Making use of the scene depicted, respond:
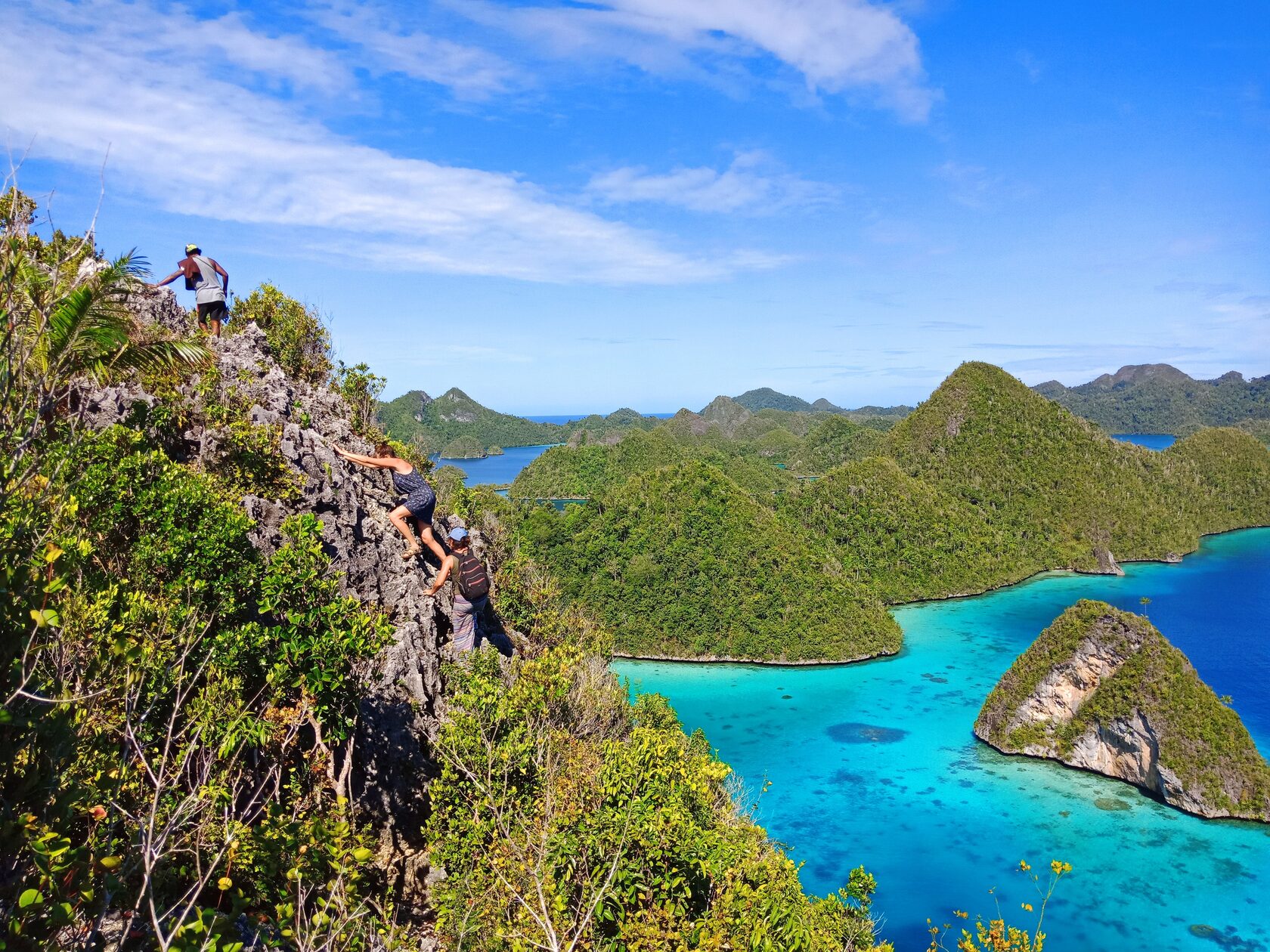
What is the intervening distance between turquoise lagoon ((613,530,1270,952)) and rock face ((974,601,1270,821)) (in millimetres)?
1074

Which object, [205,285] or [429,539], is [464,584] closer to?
[429,539]

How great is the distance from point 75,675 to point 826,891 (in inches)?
1174

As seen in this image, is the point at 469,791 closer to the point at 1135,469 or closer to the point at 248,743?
the point at 248,743

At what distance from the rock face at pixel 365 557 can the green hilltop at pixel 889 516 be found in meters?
47.9

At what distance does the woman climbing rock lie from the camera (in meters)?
12.5

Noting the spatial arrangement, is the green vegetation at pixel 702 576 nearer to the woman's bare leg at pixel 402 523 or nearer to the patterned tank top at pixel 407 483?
the woman's bare leg at pixel 402 523

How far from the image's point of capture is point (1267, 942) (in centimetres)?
2403

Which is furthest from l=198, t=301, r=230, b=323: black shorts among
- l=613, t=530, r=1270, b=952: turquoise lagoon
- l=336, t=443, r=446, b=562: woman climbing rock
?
l=613, t=530, r=1270, b=952: turquoise lagoon

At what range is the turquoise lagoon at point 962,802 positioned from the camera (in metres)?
26.4

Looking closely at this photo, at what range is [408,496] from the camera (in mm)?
13008

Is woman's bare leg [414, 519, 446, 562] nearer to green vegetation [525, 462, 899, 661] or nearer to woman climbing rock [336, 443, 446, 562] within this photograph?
woman climbing rock [336, 443, 446, 562]

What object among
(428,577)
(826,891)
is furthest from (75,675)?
(826,891)

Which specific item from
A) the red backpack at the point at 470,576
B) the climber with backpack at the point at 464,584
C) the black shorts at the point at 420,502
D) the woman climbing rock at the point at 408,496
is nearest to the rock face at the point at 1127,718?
the climber with backpack at the point at 464,584

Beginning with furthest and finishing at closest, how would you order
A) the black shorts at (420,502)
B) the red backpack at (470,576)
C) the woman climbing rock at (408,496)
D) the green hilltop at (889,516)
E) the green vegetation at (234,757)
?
Result: the green hilltop at (889,516) → the black shorts at (420,502) → the woman climbing rock at (408,496) → the red backpack at (470,576) → the green vegetation at (234,757)
